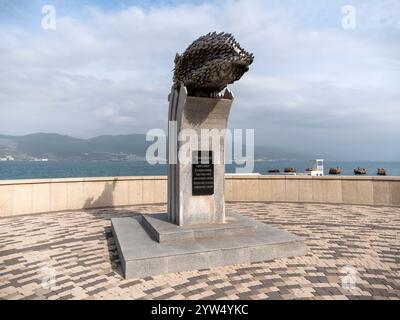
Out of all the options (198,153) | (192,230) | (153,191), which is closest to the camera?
(192,230)

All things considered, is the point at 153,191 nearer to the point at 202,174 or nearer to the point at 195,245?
the point at 202,174

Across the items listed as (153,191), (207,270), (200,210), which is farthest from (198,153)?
(153,191)

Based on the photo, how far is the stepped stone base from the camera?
18.4 feet

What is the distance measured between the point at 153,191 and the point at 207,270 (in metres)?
8.80

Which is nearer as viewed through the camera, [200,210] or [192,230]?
[192,230]

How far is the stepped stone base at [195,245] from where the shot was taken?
561cm

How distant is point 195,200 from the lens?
750 cm

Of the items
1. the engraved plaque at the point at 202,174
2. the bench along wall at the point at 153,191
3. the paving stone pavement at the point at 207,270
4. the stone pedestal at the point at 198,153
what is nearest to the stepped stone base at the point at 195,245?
the paving stone pavement at the point at 207,270

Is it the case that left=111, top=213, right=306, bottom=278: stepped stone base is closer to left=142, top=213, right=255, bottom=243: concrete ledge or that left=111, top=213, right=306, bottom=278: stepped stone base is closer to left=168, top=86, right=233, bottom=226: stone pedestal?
left=142, top=213, right=255, bottom=243: concrete ledge

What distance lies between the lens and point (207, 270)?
19.0 feet

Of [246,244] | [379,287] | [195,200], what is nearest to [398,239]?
[379,287]

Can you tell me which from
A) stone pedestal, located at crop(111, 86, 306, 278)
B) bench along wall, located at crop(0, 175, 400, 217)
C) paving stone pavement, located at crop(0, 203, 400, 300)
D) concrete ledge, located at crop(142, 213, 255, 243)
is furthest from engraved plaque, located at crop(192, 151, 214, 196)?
bench along wall, located at crop(0, 175, 400, 217)
